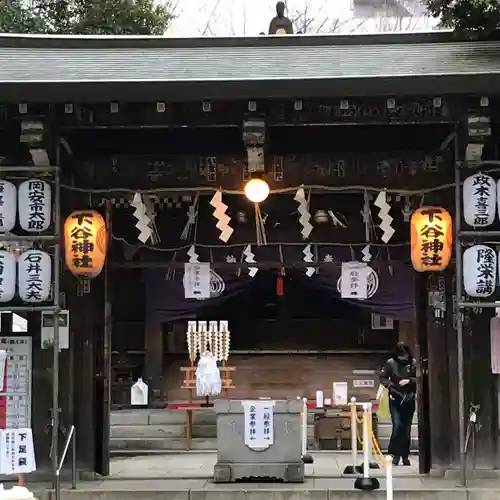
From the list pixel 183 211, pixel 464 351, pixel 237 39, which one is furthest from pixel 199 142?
pixel 464 351

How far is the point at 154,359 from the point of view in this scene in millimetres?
16438

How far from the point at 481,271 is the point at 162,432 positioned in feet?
27.7

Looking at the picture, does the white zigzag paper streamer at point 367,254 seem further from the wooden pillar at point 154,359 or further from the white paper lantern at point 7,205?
the wooden pillar at point 154,359

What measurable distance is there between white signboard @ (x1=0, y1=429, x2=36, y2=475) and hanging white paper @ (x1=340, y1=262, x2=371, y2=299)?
13.9ft

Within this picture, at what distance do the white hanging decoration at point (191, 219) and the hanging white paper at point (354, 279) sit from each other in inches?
79.1

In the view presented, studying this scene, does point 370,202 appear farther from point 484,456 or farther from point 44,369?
point 44,369

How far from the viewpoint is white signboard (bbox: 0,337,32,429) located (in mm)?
9227

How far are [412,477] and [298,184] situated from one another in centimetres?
388

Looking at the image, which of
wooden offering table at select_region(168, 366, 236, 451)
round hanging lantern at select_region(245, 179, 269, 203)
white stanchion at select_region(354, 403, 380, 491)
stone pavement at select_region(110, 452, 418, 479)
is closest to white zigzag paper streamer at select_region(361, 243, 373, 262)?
round hanging lantern at select_region(245, 179, 269, 203)

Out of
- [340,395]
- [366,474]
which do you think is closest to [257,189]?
[366,474]

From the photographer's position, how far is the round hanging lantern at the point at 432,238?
8.67 meters

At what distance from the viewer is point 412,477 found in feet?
31.8

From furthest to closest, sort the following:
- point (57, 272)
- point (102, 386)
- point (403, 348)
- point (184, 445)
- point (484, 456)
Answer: point (184, 445) < point (403, 348) < point (102, 386) < point (484, 456) < point (57, 272)

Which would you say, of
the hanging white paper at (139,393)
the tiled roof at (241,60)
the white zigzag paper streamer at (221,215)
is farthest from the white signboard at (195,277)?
the hanging white paper at (139,393)
